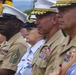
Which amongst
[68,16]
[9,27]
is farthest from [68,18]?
[9,27]

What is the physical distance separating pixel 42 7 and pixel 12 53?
99 centimetres

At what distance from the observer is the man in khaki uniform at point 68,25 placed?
3.89 metres

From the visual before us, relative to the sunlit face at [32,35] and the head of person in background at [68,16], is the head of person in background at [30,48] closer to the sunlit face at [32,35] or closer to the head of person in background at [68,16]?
the sunlit face at [32,35]

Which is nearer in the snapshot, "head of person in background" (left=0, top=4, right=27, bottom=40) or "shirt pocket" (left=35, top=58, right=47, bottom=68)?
"shirt pocket" (left=35, top=58, right=47, bottom=68)

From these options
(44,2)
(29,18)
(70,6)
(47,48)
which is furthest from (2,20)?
(70,6)

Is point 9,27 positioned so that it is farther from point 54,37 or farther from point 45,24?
point 54,37

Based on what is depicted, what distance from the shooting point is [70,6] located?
155 inches

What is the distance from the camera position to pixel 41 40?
5703 mm

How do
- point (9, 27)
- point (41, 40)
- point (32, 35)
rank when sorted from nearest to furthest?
point (41, 40) < point (32, 35) < point (9, 27)

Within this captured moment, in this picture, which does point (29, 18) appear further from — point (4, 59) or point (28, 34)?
point (4, 59)

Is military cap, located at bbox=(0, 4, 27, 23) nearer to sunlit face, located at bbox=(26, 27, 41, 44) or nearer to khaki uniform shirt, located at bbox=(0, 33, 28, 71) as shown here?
sunlit face, located at bbox=(26, 27, 41, 44)

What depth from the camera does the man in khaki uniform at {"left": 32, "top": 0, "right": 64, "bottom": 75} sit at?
14.8 ft

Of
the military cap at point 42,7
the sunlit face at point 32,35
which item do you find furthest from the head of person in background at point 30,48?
the military cap at point 42,7

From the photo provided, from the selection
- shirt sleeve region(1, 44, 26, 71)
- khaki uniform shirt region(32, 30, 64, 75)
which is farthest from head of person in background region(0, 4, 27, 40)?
khaki uniform shirt region(32, 30, 64, 75)
